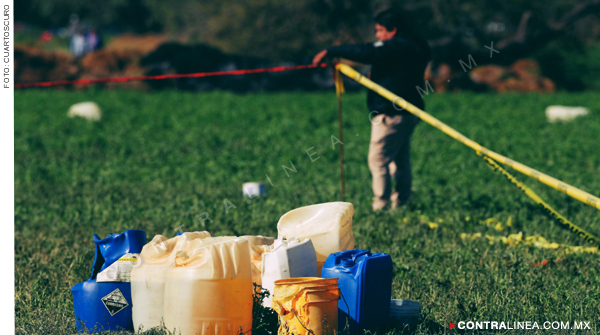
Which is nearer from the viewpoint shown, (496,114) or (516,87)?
(496,114)

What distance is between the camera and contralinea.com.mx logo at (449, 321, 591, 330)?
11.3ft

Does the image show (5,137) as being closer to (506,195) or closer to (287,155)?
(506,195)

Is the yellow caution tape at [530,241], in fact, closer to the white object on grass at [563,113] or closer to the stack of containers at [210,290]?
the stack of containers at [210,290]

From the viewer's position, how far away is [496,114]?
46.8ft

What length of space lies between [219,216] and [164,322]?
294 cm

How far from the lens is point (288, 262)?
3.33 metres

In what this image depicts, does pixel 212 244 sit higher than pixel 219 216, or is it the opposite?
pixel 212 244

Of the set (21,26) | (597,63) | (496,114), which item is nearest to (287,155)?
(496,114)

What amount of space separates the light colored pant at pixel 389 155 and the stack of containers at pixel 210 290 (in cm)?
317

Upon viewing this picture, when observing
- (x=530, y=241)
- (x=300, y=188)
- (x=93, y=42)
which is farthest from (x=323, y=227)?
(x=93, y=42)

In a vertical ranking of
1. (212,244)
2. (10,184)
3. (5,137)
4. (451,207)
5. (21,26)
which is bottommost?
(451,207)

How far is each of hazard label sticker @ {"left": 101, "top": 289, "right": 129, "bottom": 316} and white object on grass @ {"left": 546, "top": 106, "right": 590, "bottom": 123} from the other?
39.1ft

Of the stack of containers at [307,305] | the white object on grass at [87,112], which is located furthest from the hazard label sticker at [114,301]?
the white object on grass at [87,112]

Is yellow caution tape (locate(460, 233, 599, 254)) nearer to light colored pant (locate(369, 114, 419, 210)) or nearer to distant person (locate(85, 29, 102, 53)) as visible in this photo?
light colored pant (locate(369, 114, 419, 210))
